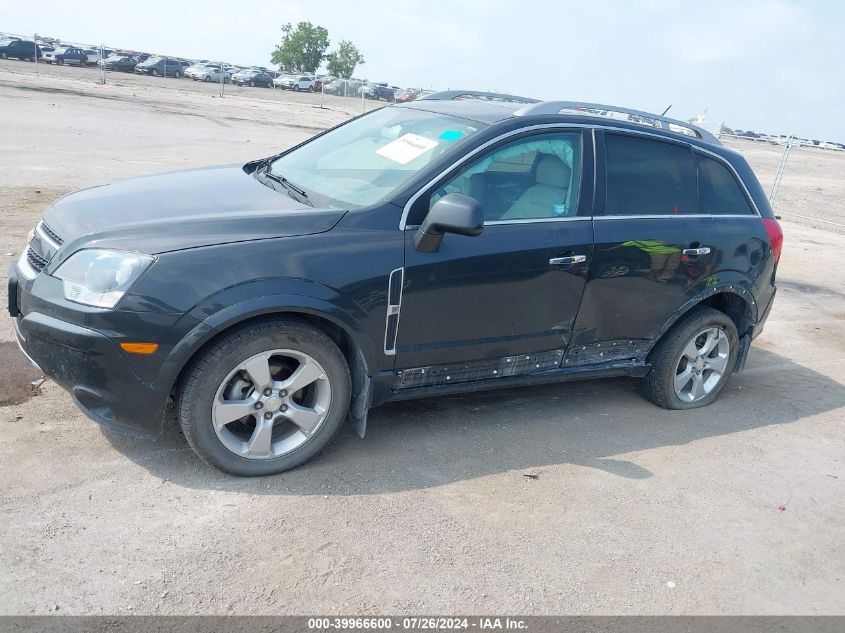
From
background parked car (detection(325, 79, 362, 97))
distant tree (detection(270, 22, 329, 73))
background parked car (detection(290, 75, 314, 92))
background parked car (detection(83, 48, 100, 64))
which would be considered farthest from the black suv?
distant tree (detection(270, 22, 329, 73))

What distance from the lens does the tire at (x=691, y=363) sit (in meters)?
5.28

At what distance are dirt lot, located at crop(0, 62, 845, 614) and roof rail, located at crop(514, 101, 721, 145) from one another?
186 centimetres

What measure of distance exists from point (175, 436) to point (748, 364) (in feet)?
15.7

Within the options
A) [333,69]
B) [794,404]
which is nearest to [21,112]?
[794,404]

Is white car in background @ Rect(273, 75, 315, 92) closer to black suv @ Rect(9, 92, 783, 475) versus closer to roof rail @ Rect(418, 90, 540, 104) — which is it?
roof rail @ Rect(418, 90, 540, 104)

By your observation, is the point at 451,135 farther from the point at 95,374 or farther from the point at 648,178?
the point at 95,374

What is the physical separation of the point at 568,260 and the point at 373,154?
1315mm

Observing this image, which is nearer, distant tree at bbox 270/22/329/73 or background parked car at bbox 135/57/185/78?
background parked car at bbox 135/57/185/78

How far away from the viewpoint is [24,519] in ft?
11.1

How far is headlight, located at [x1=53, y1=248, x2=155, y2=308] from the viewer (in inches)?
138

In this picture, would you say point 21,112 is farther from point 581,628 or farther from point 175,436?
point 581,628

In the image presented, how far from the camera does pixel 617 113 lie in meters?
5.14

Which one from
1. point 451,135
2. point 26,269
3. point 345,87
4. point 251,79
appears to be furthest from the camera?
point 251,79

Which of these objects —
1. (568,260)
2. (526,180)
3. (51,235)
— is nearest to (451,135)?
(526,180)
